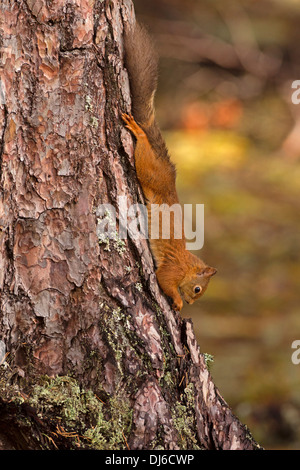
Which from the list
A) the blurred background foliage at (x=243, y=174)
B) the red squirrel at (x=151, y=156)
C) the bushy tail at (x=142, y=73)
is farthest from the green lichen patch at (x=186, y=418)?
the blurred background foliage at (x=243, y=174)

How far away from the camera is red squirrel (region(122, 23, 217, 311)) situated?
7.41 feet

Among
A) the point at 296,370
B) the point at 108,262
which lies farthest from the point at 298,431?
the point at 108,262

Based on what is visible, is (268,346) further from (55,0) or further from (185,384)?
(55,0)

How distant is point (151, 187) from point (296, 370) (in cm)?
262

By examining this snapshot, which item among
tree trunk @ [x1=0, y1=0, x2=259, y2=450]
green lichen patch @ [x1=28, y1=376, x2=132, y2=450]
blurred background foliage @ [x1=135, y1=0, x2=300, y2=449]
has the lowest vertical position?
green lichen patch @ [x1=28, y1=376, x2=132, y2=450]

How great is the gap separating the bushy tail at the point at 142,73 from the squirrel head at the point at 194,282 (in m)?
0.77

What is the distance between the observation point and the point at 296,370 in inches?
178

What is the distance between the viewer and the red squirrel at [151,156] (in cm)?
226

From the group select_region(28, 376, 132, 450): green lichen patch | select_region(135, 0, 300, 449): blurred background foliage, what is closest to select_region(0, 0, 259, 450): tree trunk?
select_region(28, 376, 132, 450): green lichen patch

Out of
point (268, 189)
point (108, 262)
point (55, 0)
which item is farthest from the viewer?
point (268, 189)

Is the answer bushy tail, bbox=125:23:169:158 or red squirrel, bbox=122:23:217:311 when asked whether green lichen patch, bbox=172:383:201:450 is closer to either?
red squirrel, bbox=122:23:217:311

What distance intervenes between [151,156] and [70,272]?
Result: 69 cm

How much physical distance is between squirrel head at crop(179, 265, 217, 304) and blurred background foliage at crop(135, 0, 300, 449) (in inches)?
55.1

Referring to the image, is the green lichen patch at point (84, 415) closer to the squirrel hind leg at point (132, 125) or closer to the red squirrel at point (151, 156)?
the red squirrel at point (151, 156)
